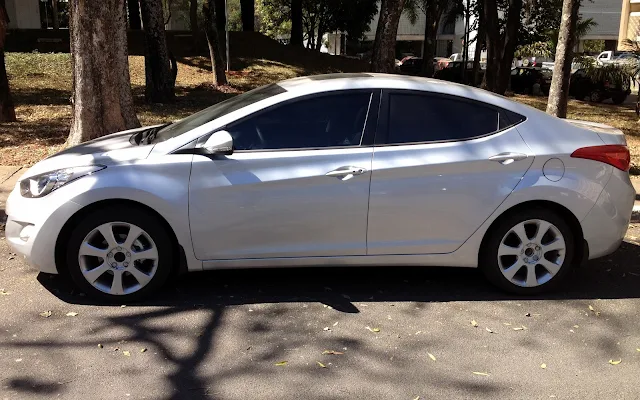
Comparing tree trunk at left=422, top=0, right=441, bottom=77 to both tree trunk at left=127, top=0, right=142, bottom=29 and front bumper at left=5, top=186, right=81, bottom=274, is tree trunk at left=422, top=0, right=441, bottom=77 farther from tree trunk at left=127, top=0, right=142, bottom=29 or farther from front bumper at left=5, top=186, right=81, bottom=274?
front bumper at left=5, top=186, right=81, bottom=274

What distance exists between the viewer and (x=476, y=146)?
4664mm

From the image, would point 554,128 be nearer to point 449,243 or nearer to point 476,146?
point 476,146

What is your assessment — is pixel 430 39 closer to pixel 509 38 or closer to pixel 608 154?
pixel 509 38

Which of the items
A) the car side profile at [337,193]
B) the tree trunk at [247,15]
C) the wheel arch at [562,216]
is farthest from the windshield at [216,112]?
the tree trunk at [247,15]

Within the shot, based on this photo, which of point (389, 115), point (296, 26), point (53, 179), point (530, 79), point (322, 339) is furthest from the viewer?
point (296, 26)

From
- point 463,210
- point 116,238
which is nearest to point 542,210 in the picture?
point 463,210

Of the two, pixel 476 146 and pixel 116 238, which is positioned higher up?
pixel 476 146

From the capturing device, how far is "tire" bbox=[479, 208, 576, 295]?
A: 470 cm

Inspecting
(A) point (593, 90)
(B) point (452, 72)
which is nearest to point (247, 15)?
(B) point (452, 72)

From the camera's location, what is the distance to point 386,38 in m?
11.5

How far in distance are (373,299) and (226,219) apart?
1262mm

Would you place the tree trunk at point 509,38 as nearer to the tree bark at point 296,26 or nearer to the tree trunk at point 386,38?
the tree bark at point 296,26

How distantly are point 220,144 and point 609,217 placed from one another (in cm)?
295

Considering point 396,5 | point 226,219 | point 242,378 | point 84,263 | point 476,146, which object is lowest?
point 242,378
